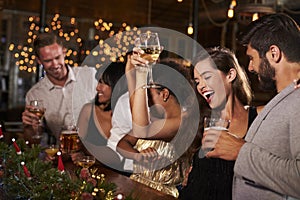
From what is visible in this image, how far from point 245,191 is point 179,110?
2.66ft

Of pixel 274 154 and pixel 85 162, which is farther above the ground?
pixel 274 154

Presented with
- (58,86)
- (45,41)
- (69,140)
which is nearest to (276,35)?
(69,140)

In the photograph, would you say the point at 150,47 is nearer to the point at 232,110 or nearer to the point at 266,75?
the point at 232,110

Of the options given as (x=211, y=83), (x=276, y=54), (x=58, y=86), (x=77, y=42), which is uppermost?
(x=77, y=42)

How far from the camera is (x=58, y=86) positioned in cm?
364

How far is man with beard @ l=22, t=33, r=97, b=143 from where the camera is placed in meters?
3.44

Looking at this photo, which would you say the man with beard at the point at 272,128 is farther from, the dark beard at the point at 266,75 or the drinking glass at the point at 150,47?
the drinking glass at the point at 150,47

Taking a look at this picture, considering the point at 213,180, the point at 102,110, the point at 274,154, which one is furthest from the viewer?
the point at 102,110

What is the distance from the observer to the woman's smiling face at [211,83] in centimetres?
207

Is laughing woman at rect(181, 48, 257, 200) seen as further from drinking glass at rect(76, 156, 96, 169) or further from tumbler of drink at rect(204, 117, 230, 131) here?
drinking glass at rect(76, 156, 96, 169)

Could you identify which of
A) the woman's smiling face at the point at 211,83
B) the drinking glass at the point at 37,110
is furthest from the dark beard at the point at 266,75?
the drinking glass at the point at 37,110

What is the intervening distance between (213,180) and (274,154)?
446 millimetres

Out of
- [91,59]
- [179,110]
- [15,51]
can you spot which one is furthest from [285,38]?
[15,51]

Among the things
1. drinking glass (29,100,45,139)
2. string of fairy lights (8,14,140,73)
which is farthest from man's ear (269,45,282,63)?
string of fairy lights (8,14,140,73)
